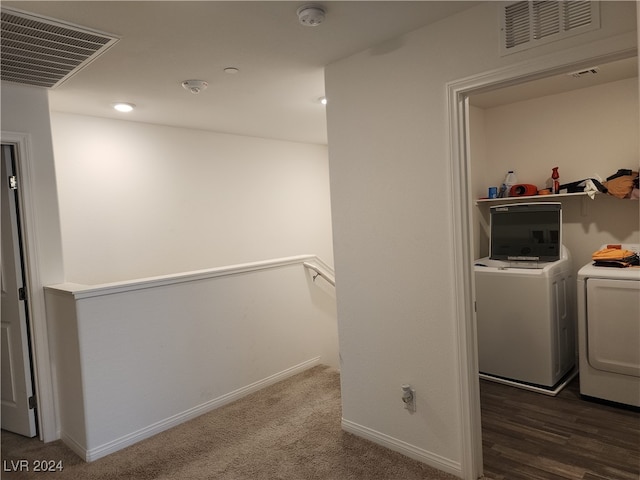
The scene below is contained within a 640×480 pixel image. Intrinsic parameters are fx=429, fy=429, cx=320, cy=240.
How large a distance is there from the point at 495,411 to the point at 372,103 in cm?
226

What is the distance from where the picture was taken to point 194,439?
2.81m

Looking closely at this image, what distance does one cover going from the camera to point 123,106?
3363 mm

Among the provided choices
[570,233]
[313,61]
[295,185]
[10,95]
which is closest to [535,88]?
[570,233]

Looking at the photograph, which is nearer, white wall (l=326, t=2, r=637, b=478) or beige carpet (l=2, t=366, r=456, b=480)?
white wall (l=326, t=2, r=637, b=478)

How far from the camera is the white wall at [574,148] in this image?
3471 millimetres

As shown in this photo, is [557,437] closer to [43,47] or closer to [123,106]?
[43,47]

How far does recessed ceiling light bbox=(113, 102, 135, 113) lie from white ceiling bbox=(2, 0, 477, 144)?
0.06m

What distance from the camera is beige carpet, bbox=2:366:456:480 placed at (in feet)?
7.81

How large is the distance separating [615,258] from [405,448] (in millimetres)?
2049

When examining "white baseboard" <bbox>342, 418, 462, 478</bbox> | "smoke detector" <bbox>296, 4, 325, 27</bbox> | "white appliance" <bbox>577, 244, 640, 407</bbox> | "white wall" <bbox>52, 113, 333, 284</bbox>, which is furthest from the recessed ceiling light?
"white appliance" <bbox>577, 244, 640, 407</bbox>

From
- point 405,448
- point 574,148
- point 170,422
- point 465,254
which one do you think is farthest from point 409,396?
point 574,148

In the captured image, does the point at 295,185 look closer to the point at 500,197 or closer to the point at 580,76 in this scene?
the point at 500,197

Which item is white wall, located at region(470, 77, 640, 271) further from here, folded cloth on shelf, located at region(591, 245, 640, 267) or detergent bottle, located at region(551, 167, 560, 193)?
folded cloth on shelf, located at region(591, 245, 640, 267)

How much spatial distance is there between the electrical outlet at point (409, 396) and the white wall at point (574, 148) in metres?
2.19
